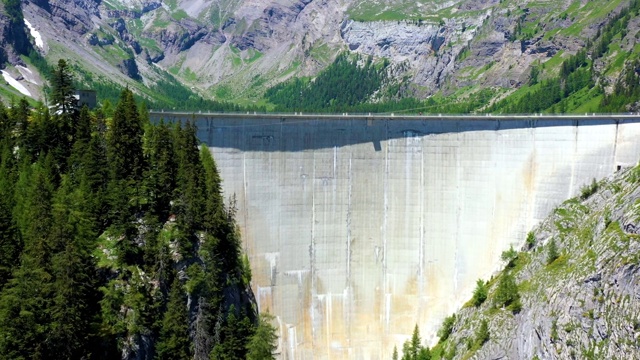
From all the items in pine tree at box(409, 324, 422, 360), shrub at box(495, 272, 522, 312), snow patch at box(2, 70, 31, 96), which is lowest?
pine tree at box(409, 324, 422, 360)

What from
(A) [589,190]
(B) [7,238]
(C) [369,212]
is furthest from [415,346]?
(B) [7,238]

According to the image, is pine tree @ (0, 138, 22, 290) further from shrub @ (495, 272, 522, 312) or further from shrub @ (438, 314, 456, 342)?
shrub @ (495, 272, 522, 312)

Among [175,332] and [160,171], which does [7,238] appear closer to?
[160,171]

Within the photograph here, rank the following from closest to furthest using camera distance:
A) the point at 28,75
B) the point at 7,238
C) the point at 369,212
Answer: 1. the point at 7,238
2. the point at 369,212
3. the point at 28,75

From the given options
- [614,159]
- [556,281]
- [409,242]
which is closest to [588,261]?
[556,281]

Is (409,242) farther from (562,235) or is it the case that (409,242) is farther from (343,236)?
(562,235)

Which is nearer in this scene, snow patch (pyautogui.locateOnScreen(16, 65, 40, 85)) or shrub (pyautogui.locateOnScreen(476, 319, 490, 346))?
shrub (pyautogui.locateOnScreen(476, 319, 490, 346))

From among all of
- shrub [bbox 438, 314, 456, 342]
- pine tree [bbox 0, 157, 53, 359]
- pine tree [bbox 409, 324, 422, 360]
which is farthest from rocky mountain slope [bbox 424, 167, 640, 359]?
pine tree [bbox 0, 157, 53, 359]
